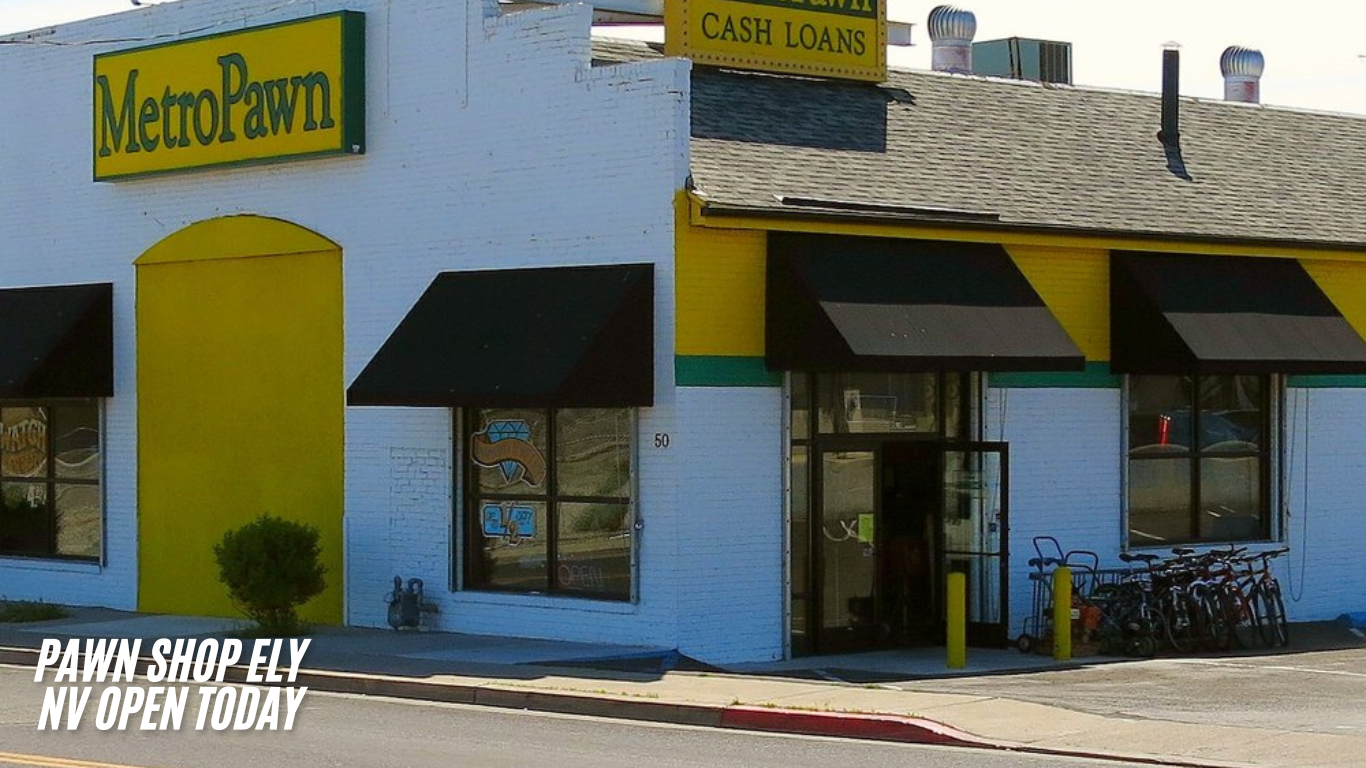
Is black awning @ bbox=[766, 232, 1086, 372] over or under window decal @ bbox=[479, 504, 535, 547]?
over

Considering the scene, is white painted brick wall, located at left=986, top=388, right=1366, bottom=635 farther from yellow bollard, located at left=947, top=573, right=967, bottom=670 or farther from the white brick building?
yellow bollard, located at left=947, top=573, right=967, bottom=670

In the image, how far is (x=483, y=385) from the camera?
19516 millimetres

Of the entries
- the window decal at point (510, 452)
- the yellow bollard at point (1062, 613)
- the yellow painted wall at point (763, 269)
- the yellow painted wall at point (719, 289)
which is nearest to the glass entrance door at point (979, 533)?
the yellow bollard at point (1062, 613)

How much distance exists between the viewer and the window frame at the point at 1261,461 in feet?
73.8

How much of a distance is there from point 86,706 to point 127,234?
961 cm

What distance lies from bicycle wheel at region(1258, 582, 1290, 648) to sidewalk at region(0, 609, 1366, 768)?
62 centimetres

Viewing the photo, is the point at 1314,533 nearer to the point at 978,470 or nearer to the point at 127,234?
the point at 978,470

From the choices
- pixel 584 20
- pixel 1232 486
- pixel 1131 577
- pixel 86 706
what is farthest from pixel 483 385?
pixel 1232 486

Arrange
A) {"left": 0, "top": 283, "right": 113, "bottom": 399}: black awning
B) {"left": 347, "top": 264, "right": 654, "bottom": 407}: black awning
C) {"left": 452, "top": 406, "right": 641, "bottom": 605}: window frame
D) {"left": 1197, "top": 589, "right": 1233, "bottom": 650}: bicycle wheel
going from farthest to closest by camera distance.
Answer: {"left": 0, "top": 283, "right": 113, "bottom": 399}: black awning
{"left": 1197, "top": 589, "right": 1233, "bottom": 650}: bicycle wheel
{"left": 452, "top": 406, "right": 641, "bottom": 605}: window frame
{"left": 347, "top": 264, "right": 654, "bottom": 407}: black awning

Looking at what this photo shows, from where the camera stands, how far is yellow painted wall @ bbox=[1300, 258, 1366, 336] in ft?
78.5

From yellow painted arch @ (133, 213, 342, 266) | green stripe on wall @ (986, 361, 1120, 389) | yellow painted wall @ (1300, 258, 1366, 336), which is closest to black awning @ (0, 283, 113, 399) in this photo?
yellow painted arch @ (133, 213, 342, 266)

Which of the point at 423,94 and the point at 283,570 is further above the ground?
the point at 423,94

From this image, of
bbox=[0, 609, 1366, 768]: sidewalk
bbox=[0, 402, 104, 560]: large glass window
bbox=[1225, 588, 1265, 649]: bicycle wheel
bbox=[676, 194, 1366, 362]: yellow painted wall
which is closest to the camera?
bbox=[0, 609, 1366, 768]: sidewalk

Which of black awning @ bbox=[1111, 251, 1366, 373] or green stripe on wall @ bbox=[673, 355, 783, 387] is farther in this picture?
black awning @ bbox=[1111, 251, 1366, 373]
